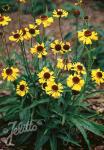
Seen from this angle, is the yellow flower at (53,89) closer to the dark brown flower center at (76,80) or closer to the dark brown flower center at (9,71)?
the dark brown flower center at (76,80)

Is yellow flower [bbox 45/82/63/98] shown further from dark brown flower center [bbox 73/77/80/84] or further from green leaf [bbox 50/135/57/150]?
green leaf [bbox 50/135/57/150]

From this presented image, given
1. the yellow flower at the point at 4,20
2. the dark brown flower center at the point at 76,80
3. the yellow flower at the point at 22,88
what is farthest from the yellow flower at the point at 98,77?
the yellow flower at the point at 4,20

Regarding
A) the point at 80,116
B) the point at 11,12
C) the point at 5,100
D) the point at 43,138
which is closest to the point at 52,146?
the point at 43,138

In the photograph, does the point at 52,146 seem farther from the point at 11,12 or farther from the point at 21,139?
the point at 11,12

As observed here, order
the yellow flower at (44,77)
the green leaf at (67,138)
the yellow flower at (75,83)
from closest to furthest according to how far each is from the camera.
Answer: the yellow flower at (75,83) < the yellow flower at (44,77) < the green leaf at (67,138)

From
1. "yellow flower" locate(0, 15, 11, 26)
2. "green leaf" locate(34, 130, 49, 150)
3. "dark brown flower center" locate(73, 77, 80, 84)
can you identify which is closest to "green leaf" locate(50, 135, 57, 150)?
"green leaf" locate(34, 130, 49, 150)

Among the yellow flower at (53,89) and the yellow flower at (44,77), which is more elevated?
the yellow flower at (44,77)

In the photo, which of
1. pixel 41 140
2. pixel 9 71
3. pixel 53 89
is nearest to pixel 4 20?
pixel 9 71

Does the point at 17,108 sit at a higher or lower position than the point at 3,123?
higher

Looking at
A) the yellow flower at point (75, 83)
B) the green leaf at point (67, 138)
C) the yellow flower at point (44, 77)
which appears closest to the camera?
the yellow flower at point (75, 83)
